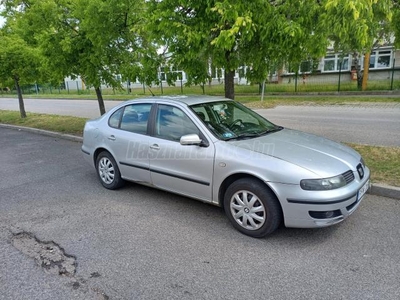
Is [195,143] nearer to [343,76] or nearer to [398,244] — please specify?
[398,244]

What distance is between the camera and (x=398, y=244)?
3.10 metres

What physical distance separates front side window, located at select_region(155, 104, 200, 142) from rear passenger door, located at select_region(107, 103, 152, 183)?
0.77 ft

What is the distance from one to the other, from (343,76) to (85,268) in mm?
27759

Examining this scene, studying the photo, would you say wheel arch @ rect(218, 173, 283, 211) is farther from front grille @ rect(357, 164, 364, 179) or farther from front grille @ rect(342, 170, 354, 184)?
front grille @ rect(357, 164, 364, 179)

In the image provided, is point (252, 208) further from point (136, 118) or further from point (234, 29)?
Result: point (234, 29)

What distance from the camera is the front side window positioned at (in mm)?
3873

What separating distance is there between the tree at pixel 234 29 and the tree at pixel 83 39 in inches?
104

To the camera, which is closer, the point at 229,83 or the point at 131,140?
the point at 131,140

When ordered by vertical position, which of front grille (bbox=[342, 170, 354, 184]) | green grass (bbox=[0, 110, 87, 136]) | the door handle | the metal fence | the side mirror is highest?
the metal fence

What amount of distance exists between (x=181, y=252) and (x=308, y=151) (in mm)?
1789

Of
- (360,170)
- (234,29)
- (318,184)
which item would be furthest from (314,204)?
(234,29)

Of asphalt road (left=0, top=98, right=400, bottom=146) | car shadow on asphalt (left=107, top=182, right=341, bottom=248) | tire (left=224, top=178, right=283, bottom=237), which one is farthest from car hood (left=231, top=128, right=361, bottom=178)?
asphalt road (left=0, top=98, right=400, bottom=146)

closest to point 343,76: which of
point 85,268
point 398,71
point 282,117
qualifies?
point 398,71

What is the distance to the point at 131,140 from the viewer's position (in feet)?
14.4
